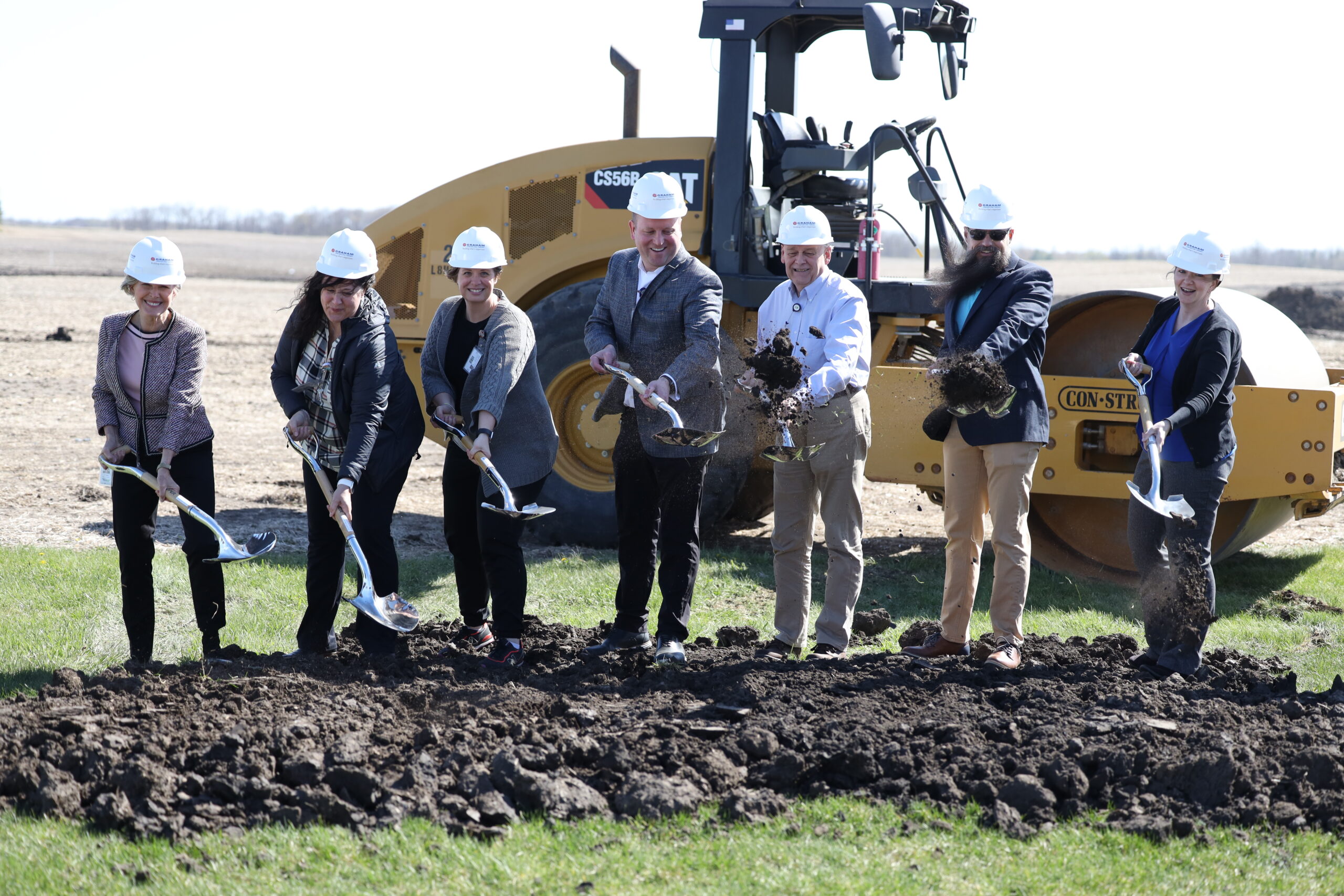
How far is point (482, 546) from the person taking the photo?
18.6 ft

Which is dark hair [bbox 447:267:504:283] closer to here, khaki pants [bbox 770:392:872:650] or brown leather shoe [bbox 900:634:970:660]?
khaki pants [bbox 770:392:872:650]

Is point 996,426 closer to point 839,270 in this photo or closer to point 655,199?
point 655,199

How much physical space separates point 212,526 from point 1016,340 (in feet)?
11.2

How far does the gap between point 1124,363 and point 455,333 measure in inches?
112

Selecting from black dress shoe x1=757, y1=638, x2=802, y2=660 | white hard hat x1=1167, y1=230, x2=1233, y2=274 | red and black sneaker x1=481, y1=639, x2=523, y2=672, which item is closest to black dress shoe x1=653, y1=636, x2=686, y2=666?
black dress shoe x1=757, y1=638, x2=802, y2=660

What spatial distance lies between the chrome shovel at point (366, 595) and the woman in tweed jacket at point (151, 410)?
1.40ft

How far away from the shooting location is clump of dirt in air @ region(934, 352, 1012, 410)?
5.32 m

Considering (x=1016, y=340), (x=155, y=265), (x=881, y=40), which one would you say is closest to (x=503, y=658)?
(x=155, y=265)

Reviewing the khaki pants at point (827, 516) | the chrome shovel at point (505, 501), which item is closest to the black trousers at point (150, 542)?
the chrome shovel at point (505, 501)

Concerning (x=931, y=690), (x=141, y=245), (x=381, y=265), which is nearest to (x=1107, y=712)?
(x=931, y=690)

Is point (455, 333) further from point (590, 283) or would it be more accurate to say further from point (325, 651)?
point (590, 283)

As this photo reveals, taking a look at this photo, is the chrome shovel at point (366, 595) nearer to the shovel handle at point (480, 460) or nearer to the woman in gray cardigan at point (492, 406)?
the woman in gray cardigan at point (492, 406)

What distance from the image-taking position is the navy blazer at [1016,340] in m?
5.48

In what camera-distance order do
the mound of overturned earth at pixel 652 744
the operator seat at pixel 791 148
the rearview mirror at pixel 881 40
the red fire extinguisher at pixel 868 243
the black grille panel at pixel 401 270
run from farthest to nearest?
the black grille panel at pixel 401 270, the operator seat at pixel 791 148, the red fire extinguisher at pixel 868 243, the rearview mirror at pixel 881 40, the mound of overturned earth at pixel 652 744
